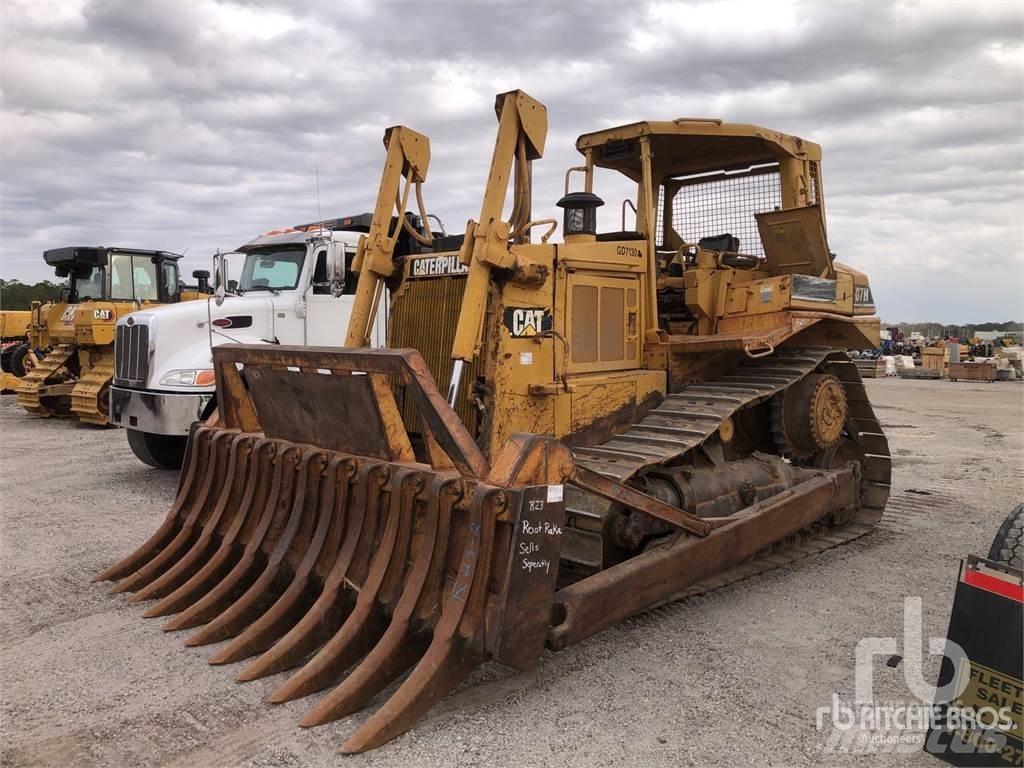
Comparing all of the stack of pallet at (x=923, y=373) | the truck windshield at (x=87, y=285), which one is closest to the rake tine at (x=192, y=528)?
Result: the truck windshield at (x=87, y=285)

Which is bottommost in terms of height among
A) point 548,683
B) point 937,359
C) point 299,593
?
point 548,683

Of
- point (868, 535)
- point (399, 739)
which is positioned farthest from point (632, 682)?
point (868, 535)

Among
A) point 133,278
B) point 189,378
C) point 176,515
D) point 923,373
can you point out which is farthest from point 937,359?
point 176,515

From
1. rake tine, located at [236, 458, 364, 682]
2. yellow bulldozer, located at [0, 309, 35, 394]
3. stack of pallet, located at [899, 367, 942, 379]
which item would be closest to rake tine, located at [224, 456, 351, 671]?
rake tine, located at [236, 458, 364, 682]

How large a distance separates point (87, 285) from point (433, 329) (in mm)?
13114

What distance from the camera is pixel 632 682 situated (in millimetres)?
3707

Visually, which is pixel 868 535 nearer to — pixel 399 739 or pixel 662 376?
pixel 662 376

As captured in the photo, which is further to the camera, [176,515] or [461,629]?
[176,515]

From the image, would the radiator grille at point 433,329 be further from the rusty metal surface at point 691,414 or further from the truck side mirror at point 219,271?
the truck side mirror at point 219,271

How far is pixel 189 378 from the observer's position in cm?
836

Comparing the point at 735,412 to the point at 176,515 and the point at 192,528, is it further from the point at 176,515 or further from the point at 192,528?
the point at 176,515

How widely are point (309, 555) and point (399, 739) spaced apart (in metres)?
1.25

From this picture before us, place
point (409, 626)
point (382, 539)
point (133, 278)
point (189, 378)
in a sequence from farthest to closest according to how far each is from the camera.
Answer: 1. point (133, 278)
2. point (189, 378)
3. point (382, 539)
4. point (409, 626)

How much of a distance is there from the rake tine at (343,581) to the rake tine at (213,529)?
1086 millimetres
